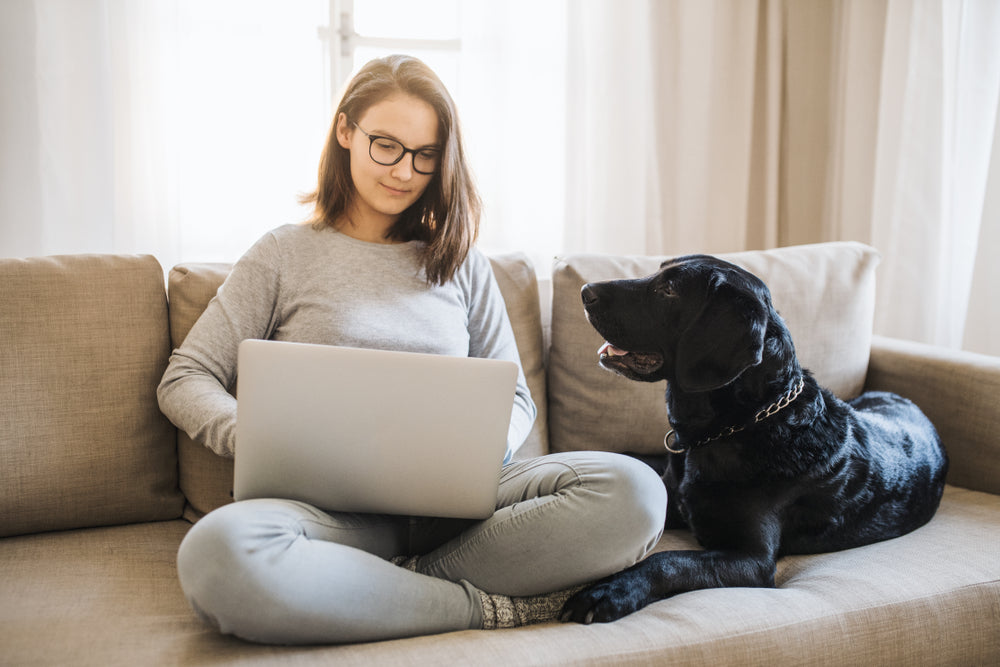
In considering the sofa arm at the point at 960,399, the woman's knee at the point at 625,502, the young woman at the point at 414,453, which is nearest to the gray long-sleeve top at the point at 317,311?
the young woman at the point at 414,453

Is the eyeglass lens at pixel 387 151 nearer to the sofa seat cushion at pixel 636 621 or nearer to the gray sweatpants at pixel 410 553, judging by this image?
the gray sweatpants at pixel 410 553

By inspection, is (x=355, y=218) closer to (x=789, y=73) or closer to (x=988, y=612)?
(x=988, y=612)

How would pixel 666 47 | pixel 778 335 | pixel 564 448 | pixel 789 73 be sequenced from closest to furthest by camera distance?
pixel 778 335, pixel 564 448, pixel 666 47, pixel 789 73

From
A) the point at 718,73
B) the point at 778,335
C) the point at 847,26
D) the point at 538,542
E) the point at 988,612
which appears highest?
the point at 847,26

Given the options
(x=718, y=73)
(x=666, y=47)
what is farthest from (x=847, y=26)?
(x=666, y=47)

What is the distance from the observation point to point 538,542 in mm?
1145

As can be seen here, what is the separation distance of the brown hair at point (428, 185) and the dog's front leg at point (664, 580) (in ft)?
2.11

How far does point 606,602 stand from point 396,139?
34.6 inches

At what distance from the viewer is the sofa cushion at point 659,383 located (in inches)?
69.1

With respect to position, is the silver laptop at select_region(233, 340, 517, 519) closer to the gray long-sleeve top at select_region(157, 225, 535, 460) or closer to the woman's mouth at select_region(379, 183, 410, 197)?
the gray long-sleeve top at select_region(157, 225, 535, 460)

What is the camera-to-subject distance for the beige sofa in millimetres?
1066

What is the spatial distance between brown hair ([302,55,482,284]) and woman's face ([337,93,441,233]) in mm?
17

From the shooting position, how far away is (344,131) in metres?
1.52

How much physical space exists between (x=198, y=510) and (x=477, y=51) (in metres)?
1.53
